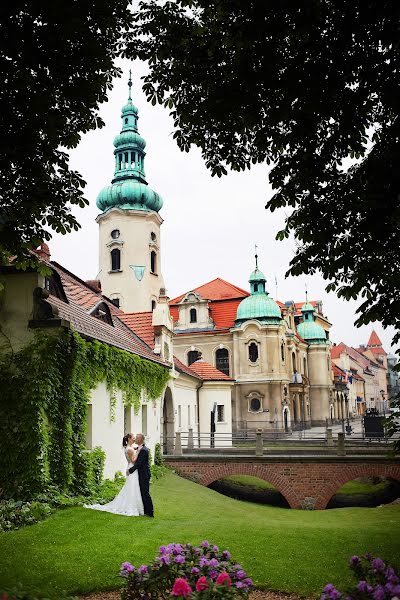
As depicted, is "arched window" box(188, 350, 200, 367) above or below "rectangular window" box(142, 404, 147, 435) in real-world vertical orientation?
above

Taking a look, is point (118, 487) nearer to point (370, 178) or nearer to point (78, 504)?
point (78, 504)

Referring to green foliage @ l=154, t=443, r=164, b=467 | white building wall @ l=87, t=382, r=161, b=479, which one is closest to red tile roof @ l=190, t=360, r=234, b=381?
green foliage @ l=154, t=443, r=164, b=467

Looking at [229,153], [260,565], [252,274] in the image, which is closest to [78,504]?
[260,565]

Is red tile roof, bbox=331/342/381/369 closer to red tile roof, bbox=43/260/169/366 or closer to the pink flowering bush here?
red tile roof, bbox=43/260/169/366

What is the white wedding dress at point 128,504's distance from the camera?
13.1m

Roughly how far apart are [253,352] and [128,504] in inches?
1249

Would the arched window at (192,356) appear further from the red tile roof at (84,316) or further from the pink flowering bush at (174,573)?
the pink flowering bush at (174,573)

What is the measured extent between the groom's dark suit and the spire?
103ft

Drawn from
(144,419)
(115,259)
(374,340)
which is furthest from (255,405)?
(374,340)

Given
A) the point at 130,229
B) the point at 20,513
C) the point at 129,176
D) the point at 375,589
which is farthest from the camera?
the point at 129,176

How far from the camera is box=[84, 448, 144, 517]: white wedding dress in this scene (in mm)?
13055

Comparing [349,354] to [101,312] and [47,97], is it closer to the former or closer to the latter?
[101,312]

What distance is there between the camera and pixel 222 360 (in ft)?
149

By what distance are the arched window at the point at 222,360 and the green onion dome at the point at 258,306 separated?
8.28 ft
